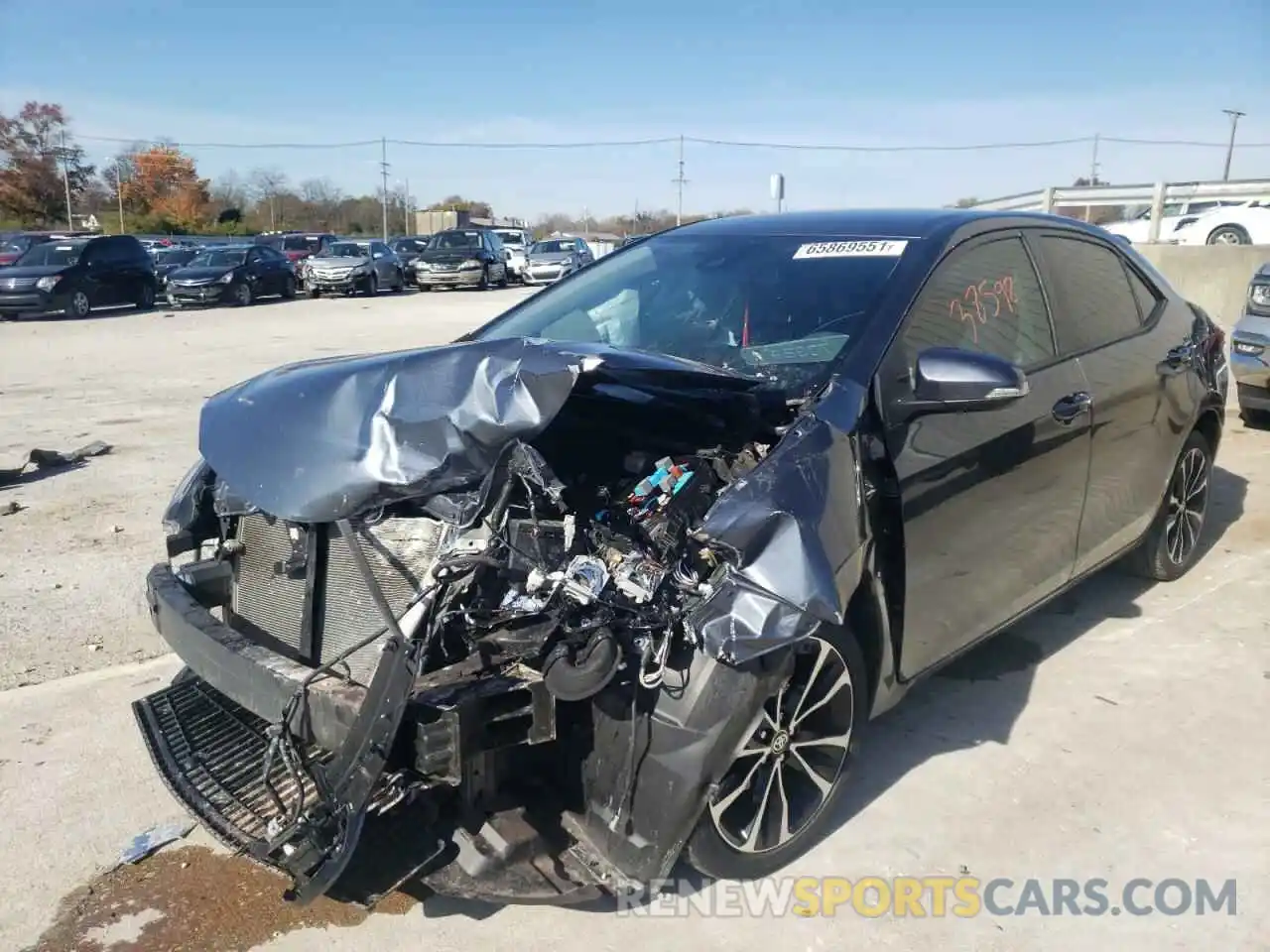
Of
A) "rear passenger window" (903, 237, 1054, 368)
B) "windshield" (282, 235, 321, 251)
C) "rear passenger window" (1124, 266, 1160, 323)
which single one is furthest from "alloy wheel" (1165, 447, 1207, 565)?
"windshield" (282, 235, 321, 251)

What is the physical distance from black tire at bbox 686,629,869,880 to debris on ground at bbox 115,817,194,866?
1.59 metres

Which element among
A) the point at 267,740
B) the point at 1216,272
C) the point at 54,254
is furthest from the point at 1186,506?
the point at 54,254

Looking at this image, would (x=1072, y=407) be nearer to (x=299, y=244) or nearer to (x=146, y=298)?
(x=146, y=298)

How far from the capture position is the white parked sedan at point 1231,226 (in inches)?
749

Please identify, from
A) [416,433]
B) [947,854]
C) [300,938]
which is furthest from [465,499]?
[947,854]

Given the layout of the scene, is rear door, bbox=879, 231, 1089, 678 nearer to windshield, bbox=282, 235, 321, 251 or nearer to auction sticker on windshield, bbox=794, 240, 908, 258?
auction sticker on windshield, bbox=794, 240, 908, 258

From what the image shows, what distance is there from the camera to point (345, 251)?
28516mm

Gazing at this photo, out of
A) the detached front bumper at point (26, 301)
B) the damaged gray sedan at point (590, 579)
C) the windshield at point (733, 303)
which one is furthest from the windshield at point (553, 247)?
the damaged gray sedan at point (590, 579)

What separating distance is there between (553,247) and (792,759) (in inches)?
1243

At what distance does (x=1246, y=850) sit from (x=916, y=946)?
1.17m

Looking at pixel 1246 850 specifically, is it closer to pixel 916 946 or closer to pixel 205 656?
pixel 916 946

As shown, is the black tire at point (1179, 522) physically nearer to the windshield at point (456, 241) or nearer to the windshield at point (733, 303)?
the windshield at point (733, 303)

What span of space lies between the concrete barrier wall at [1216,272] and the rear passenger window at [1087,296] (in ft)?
33.5

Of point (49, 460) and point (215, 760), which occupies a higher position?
point (215, 760)
